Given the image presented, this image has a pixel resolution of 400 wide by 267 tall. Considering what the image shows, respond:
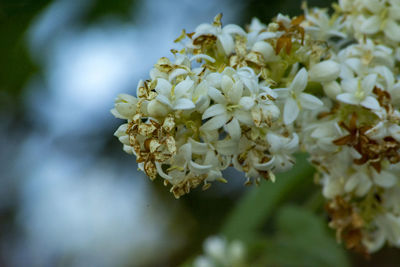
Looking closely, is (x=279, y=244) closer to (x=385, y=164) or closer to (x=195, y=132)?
(x=385, y=164)

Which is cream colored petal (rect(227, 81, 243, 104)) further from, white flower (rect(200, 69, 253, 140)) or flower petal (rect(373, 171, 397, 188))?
flower petal (rect(373, 171, 397, 188))

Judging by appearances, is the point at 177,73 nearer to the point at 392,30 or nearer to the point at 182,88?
the point at 182,88

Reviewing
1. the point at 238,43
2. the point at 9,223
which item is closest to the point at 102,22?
the point at 238,43

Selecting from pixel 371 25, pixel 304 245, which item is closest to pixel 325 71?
pixel 371 25

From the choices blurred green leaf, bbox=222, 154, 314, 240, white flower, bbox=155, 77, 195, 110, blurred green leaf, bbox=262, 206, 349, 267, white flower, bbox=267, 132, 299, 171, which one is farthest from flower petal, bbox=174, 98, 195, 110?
blurred green leaf, bbox=262, 206, 349, 267

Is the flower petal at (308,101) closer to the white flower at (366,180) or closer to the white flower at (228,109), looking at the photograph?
the white flower at (228,109)

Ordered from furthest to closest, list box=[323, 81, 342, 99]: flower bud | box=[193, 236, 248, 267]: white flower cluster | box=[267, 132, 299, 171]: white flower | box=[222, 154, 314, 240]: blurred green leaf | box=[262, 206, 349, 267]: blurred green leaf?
box=[193, 236, 248, 267]: white flower cluster
box=[262, 206, 349, 267]: blurred green leaf
box=[222, 154, 314, 240]: blurred green leaf
box=[323, 81, 342, 99]: flower bud
box=[267, 132, 299, 171]: white flower
